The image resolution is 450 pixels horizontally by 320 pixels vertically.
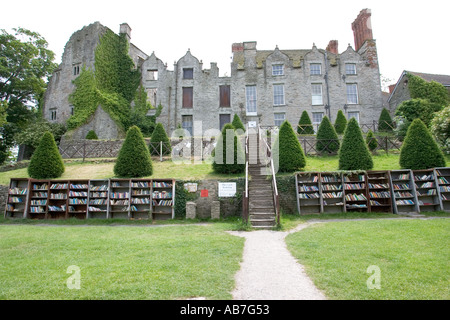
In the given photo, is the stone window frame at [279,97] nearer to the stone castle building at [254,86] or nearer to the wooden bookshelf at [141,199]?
the stone castle building at [254,86]

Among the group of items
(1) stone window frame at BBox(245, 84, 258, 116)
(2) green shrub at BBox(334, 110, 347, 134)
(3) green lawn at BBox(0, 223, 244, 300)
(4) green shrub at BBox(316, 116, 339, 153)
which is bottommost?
(3) green lawn at BBox(0, 223, 244, 300)

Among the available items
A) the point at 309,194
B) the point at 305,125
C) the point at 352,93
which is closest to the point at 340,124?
the point at 305,125

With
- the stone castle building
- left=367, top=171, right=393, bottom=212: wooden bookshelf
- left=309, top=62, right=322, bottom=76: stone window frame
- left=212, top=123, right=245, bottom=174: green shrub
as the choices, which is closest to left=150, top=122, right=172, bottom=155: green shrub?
left=212, top=123, right=245, bottom=174: green shrub

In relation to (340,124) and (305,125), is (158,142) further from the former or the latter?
(340,124)

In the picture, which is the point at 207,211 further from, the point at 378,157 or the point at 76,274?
the point at 378,157

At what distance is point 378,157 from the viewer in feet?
60.1

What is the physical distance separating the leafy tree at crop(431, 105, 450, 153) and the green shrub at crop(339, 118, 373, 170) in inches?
284

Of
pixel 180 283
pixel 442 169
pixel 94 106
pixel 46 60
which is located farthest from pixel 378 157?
pixel 46 60

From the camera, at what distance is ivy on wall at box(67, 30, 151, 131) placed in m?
27.1

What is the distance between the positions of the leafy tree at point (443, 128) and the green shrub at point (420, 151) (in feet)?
16.9

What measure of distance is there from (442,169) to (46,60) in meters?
39.0

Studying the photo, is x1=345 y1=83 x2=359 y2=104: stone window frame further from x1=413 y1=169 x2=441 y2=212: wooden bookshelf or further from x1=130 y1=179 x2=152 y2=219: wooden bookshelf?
x1=130 y1=179 x2=152 y2=219: wooden bookshelf

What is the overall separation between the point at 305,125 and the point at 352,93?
8.12 meters

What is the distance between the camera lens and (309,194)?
12867 millimetres
